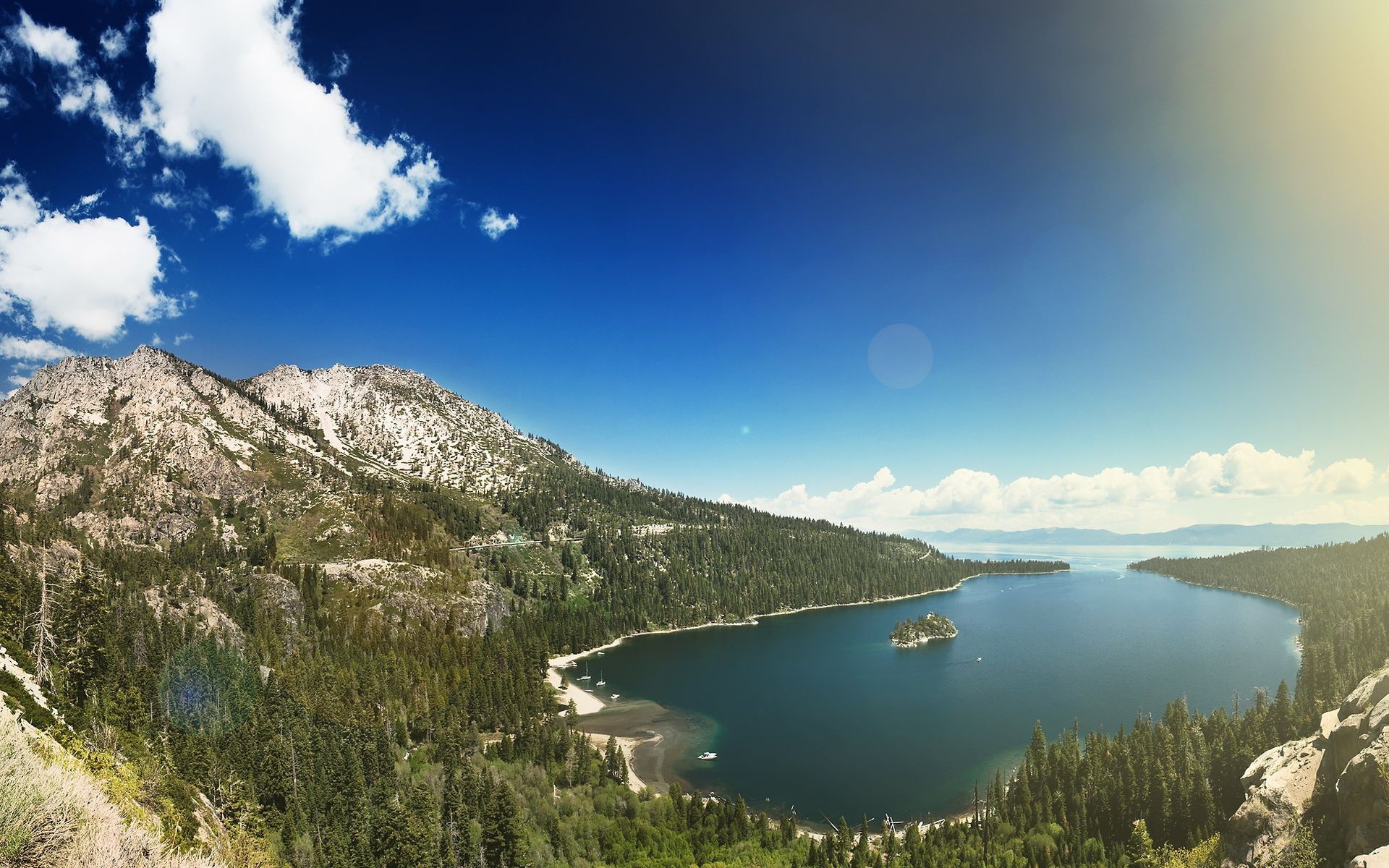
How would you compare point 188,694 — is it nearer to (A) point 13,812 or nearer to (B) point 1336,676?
(A) point 13,812

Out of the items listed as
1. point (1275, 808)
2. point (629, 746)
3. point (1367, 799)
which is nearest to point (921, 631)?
point (629, 746)

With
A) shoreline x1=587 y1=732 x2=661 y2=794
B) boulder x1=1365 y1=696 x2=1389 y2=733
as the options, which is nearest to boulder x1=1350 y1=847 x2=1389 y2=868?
boulder x1=1365 y1=696 x2=1389 y2=733

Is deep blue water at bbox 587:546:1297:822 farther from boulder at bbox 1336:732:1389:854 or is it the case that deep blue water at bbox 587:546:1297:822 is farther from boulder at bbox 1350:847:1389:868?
boulder at bbox 1350:847:1389:868

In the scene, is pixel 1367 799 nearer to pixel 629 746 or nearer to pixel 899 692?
pixel 629 746

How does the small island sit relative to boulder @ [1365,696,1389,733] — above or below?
below

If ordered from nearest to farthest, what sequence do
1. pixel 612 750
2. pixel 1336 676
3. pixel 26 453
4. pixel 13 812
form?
pixel 13 812 → pixel 612 750 → pixel 1336 676 → pixel 26 453

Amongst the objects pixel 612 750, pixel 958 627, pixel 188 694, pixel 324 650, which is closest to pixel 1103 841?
pixel 612 750

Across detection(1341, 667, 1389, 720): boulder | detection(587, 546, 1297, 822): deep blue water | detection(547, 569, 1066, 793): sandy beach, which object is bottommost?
detection(587, 546, 1297, 822): deep blue water
